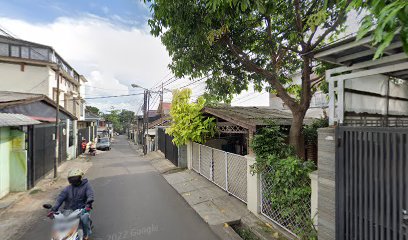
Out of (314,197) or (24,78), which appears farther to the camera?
(24,78)

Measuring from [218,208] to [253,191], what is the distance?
4.07 ft

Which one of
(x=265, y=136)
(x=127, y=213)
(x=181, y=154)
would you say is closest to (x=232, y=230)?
(x=265, y=136)

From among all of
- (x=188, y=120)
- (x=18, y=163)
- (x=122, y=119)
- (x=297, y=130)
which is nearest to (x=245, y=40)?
(x=297, y=130)

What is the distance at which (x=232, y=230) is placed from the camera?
210 inches

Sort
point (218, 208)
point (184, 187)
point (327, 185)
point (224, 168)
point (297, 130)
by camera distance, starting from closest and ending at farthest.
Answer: point (327, 185), point (297, 130), point (218, 208), point (224, 168), point (184, 187)

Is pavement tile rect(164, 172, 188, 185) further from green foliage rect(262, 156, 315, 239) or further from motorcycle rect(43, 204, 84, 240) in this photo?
motorcycle rect(43, 204, 84, 240)

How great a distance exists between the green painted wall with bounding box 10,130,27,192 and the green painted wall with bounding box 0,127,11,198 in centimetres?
17

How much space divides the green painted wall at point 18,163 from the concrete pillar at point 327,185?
9632mm

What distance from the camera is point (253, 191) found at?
19.9ft

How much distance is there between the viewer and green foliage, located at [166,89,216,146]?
A: 9484 mm

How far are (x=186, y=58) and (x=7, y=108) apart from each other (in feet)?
25.1

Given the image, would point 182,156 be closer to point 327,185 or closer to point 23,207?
point 23,207

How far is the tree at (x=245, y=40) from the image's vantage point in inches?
214

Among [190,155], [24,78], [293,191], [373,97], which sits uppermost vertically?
[24,78]
